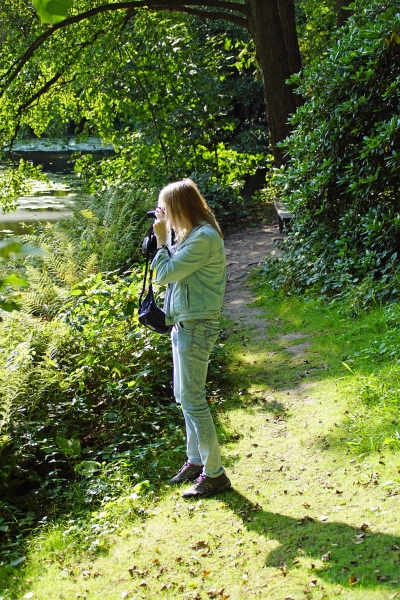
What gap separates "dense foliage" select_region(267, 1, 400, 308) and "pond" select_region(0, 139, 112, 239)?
20.7 feet

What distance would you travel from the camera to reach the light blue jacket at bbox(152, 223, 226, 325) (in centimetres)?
397

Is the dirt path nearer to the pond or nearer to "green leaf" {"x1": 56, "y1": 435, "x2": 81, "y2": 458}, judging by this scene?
"green leaf" {"x1": 56, "y1": 435, "x2": 81, "y2": 458}

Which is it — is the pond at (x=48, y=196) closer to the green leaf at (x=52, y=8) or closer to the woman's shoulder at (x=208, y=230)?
the woman's shoulder at (x=208, y=230)

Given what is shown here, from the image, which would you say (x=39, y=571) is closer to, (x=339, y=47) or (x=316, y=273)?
(x=316, y=273)

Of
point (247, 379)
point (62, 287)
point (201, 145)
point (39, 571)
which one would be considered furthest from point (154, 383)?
point (201, 145)

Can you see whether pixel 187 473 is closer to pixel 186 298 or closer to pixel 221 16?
pixel 186 298

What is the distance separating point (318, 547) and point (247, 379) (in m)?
2.92

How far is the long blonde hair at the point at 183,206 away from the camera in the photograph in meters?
4.06

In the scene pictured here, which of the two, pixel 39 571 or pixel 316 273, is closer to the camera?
pixel 39 571

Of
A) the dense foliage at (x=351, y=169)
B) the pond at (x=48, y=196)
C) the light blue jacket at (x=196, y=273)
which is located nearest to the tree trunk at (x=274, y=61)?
the dense foliage at (x=351, y=169)

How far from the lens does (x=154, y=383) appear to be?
6.01m

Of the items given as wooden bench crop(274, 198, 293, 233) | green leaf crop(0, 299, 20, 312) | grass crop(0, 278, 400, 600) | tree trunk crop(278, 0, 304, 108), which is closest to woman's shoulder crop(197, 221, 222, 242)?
grass crop(0, 278, 400, 600)

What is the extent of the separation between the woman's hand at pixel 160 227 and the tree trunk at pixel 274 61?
745 cm

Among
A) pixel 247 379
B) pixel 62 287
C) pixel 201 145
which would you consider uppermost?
pixel 201 145
